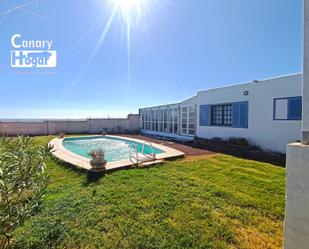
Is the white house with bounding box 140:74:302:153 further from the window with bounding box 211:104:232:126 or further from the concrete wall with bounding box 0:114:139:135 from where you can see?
the concrete wall with bounding box 0:114:139:135

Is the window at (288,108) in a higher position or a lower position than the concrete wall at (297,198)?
higher

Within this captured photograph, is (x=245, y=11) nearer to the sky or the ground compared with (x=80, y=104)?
nearer to the sky

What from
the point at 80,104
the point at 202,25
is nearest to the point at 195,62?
the point at 202,25

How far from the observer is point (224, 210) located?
4.95 m

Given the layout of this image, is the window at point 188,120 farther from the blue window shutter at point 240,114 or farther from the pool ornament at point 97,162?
the pool ornament at point 97,162

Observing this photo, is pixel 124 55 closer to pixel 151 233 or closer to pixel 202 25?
pixel 202 25

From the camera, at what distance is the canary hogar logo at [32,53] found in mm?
11812

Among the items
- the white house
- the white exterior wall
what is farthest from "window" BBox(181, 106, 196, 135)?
the white exterior wall

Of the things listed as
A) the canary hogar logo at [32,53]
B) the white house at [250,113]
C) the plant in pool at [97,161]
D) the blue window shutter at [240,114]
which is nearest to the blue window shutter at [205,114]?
the white house at [250,113]

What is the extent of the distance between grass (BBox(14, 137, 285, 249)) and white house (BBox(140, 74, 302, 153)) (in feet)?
15.1

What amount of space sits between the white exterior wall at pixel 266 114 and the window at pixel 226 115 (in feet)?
1.02

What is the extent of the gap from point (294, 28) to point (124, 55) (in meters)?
10.1

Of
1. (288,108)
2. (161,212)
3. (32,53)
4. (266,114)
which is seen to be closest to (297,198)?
(161,212)

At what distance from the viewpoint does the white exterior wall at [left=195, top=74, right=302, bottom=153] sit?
10.9m
